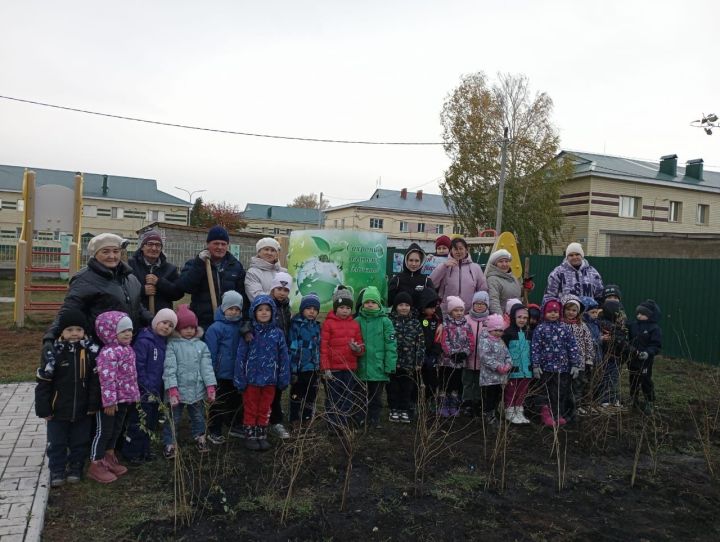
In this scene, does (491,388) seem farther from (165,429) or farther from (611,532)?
(165,429)

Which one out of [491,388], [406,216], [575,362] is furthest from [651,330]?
[406,216]

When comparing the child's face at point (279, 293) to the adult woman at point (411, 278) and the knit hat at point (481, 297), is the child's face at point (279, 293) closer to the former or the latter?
the adult woman at point (411, 278)

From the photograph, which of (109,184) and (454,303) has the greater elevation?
(109,184)

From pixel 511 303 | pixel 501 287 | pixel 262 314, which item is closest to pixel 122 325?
pixel 262 314

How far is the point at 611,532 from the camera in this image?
10.8 ft

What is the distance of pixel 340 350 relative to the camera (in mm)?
5109

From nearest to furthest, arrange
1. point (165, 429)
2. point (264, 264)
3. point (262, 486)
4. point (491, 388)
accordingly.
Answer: point (262, 486), point (165, 429), point (264, 264), point (491, 388)

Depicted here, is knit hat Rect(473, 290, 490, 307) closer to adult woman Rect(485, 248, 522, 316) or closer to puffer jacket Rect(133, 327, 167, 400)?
adult woman Rect(485, 248, 522, 316)

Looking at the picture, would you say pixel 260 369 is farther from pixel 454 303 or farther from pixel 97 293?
pixel 454 303

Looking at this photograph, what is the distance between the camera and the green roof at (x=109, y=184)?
48156 millimetres

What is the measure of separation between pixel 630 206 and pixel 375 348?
2719 cm

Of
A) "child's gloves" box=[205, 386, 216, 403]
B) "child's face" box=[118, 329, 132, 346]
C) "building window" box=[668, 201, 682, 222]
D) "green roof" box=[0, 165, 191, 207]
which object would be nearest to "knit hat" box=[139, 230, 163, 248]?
"child's face" box=[118, 329, 132, 346]

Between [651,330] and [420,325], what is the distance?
2655 millimetres

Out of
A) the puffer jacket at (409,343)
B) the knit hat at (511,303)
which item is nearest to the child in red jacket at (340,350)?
the puffer jacket at (409,343)
